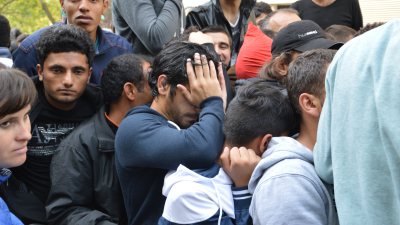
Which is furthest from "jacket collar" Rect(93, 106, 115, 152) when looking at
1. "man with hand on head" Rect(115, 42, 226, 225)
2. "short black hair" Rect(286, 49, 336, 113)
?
"short black hair" Rect(286, 49, 336, 113)

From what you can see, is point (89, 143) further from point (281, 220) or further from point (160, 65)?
point (281, 220)

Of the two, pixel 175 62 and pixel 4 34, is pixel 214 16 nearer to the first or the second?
pixel 175 62

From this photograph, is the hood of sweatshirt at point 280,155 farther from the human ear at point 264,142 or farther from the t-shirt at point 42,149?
the t-shirt at point 42,149

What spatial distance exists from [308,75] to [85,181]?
55.4 inches

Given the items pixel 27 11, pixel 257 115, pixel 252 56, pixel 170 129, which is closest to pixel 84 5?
pixel 252 56

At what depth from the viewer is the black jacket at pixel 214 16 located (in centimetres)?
400

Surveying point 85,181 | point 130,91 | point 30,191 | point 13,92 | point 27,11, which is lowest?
point 27,11

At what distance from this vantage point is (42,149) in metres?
3.01

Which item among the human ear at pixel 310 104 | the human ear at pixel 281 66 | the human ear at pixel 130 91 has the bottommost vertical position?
the human ear at pixel 130 91

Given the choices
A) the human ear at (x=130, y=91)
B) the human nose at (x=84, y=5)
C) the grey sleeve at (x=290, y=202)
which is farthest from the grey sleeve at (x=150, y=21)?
the grey sleeve at (x=290, y=202)

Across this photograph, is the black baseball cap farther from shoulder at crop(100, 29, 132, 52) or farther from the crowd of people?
shoulder at crop(100, 29, 132, 52)

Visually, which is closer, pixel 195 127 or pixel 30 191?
pixel 195 127

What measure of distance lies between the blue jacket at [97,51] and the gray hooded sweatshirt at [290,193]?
2053 mm

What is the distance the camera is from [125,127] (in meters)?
2.22
